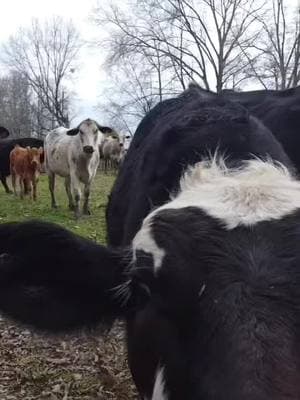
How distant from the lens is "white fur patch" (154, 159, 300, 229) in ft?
6.84

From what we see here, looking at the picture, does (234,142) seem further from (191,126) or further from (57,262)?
(57,262)

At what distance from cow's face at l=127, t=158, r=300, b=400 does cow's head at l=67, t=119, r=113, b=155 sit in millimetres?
11518

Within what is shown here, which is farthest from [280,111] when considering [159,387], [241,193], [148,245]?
[159,387]

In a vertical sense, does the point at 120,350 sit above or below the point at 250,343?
below

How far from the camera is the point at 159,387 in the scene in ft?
6.65

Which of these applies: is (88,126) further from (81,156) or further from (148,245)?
(148,245)

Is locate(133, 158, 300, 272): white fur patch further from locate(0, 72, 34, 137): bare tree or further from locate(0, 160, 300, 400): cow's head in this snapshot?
locate(0, 72, 34, 137): bare tree

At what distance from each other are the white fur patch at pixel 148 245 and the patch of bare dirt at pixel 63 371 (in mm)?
2506

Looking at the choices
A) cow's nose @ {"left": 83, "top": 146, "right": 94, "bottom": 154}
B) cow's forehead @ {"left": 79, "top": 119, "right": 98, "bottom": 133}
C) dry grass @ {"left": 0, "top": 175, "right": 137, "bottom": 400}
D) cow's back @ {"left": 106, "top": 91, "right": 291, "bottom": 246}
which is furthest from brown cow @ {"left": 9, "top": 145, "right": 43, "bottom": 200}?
cow's back @ {"left": 106, "top": 91, "right": 291, "bottom": 246}

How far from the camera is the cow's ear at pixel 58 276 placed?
2168mm

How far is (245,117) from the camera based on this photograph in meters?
3.29

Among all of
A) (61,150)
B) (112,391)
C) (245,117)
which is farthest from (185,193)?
(61,150)

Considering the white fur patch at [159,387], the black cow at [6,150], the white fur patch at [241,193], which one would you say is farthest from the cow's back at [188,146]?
the black cow at [6,150]

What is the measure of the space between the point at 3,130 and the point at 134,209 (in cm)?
1901
